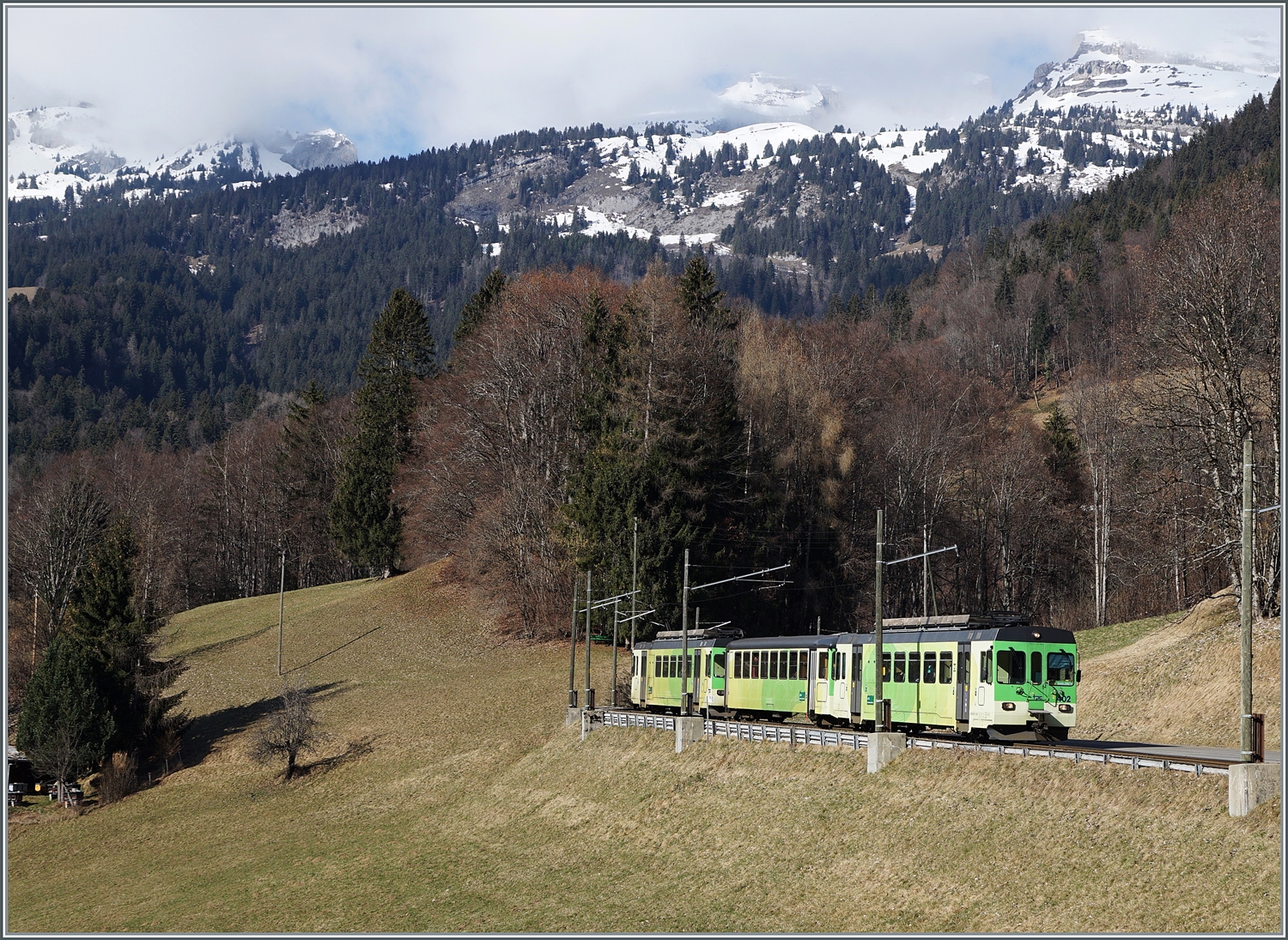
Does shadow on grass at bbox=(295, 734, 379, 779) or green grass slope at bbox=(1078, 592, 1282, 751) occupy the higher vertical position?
green grass slope at bbox=(1078, 592, 1282, 751)

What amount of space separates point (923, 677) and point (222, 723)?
4008 cm

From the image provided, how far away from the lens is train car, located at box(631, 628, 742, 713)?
4562 cm

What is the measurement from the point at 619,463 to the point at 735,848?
115 feet

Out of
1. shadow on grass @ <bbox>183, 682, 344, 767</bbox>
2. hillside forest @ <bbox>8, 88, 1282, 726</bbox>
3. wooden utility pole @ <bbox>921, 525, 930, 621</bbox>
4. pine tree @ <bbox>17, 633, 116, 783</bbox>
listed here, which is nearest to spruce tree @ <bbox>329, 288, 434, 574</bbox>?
hillside forest @ <bbox>8, 88, 1282, 726</bbox>

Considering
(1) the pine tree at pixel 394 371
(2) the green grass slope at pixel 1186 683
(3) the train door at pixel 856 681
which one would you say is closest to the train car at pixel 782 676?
(3) the train door at pixel 856 681

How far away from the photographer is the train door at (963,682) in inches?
1212

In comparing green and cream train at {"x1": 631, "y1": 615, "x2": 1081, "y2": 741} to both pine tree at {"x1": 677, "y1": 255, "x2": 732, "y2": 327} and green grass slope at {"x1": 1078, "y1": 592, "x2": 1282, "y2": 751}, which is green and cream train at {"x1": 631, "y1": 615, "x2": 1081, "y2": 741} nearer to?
green grass slope at {"x1": 1078, "y1": 592, "x2": 1282, "y2": 751}

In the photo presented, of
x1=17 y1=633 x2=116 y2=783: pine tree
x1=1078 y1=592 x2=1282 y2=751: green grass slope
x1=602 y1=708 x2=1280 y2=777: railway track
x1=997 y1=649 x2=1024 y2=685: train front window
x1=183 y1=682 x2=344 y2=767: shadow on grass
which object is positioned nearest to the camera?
x1=602 y1=708 x2=1280 y2=777: railway track

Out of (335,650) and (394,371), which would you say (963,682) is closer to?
(335,650)

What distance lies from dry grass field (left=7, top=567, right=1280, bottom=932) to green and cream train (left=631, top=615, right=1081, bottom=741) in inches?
87.9

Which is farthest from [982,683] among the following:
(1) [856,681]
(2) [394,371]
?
(2) [394,371]

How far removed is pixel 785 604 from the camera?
67812 mm

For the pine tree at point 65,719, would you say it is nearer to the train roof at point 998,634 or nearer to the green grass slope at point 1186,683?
the train roof at point 998,634

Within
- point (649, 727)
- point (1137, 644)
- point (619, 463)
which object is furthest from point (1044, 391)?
point (649, 727)
